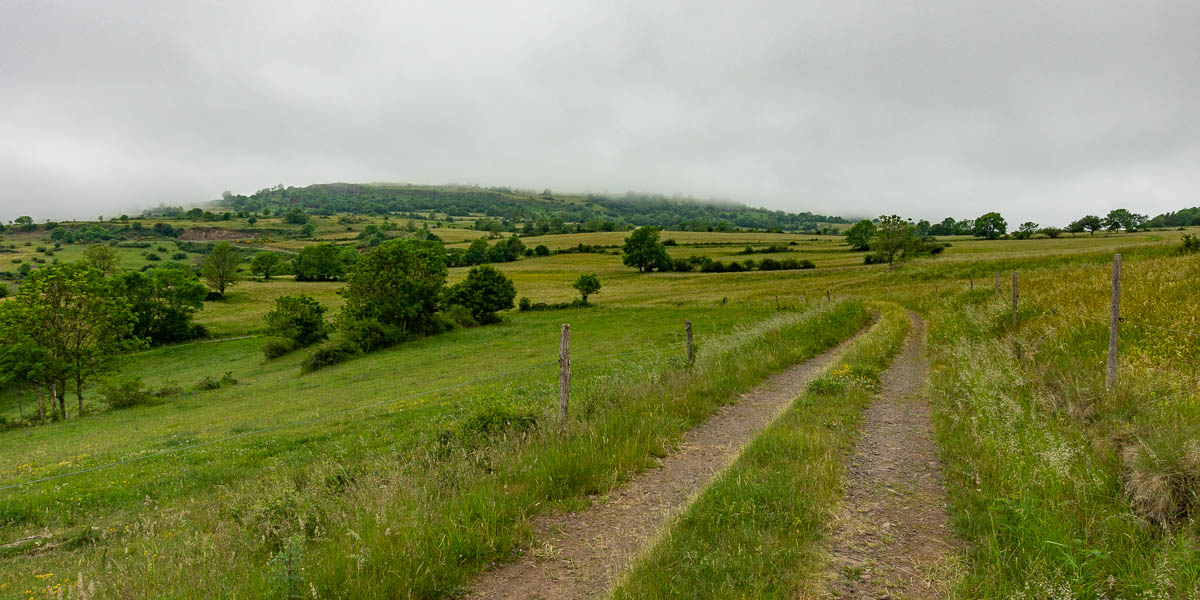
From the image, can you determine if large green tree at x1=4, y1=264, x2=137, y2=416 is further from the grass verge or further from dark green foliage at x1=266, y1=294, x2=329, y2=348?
the grass verge

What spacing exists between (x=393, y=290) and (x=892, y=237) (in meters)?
67.6

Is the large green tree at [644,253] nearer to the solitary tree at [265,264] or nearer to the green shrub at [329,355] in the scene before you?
the green shrub at [329,355]

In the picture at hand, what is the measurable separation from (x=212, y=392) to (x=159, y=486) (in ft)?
91.9

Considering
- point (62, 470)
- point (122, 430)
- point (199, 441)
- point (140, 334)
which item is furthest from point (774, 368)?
point (140, 334)

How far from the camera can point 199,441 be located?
17.7 m

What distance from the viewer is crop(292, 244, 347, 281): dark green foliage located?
10375 centimetres

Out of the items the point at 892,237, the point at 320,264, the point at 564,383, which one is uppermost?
the point at 892,237

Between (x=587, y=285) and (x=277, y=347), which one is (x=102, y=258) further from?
(x=587, y=285)

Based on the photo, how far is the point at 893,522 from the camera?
5496mm

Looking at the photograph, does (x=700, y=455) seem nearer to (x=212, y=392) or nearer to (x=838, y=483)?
(x=838, y=483)

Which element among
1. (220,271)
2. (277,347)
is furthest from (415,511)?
(220,271)

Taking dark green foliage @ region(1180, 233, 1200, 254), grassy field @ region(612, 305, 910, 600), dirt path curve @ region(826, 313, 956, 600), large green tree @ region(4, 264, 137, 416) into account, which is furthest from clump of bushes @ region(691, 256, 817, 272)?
grassy field @ region(612, 305, 910, 600)

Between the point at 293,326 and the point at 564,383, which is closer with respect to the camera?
the point at 564,383

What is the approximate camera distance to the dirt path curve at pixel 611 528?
4.87 metres
